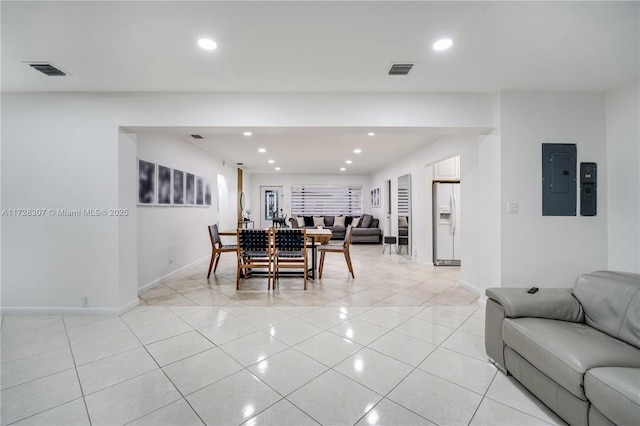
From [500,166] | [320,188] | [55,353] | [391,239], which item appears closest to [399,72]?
[500,166]

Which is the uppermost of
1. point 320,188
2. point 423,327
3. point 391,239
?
point 320,188

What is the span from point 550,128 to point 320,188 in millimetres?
7910

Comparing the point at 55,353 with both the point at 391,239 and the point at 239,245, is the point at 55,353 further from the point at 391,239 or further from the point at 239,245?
the point at 391,239

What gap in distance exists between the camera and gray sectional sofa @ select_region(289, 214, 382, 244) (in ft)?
29.1

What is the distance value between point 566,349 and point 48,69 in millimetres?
4543

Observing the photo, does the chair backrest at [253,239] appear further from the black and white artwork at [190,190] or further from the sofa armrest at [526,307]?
the sofa armrest at [526,307]

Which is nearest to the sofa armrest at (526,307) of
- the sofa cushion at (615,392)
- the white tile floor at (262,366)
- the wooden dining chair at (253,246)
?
the white tile floor at (262,366)

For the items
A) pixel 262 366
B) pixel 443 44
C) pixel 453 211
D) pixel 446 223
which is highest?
Answer: pixel 443 44

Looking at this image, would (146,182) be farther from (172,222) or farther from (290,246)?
(290,246)

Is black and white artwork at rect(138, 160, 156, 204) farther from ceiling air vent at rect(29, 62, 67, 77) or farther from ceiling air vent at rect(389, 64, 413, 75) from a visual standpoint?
ceiling air vent at rect(389, 64, 413, 75)

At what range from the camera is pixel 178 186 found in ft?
15.4

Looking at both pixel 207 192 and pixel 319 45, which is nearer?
pixel 319 45

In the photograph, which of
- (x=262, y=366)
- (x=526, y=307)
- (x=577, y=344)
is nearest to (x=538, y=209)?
(x=526, y=307)

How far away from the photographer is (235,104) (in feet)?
9.81
